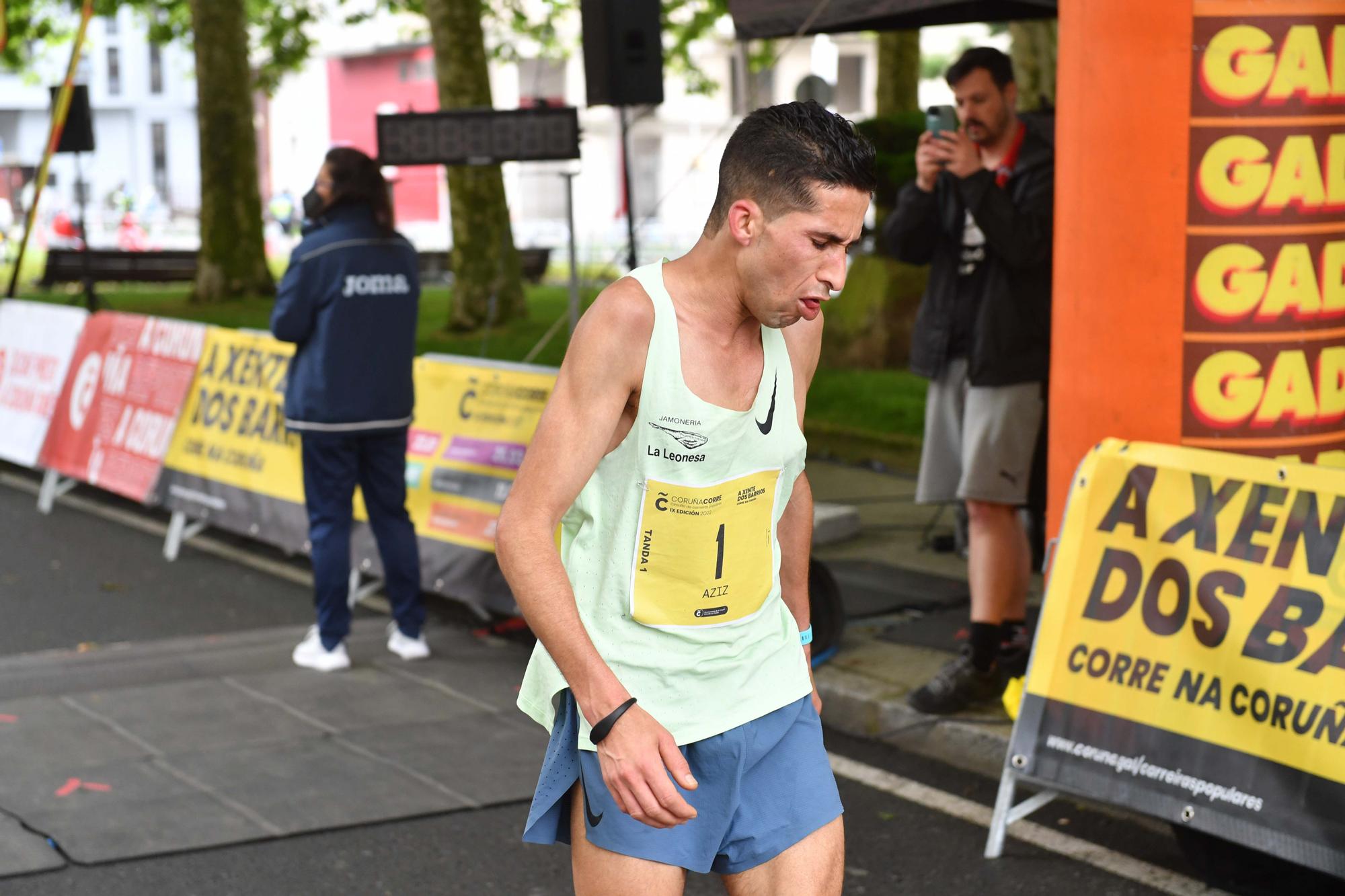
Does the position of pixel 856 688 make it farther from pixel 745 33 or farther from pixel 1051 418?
pixel 745 33

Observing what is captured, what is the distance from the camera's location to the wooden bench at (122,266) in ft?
85.4

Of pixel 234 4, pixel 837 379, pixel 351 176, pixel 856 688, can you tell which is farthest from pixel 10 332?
pixel 234 4

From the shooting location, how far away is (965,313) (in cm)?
603

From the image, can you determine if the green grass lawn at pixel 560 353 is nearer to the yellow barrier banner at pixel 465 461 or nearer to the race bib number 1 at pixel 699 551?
the yellow barrier banner at pixel 465 461

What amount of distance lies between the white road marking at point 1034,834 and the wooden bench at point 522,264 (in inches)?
903

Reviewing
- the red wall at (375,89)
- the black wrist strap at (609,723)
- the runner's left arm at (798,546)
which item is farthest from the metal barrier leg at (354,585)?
the red wall at (375,89)

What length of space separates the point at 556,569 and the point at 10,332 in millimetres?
9643

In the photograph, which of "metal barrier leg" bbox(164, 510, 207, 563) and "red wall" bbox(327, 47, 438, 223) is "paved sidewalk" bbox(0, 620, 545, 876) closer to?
"metal barrier leg" bbox(164, 510, 207, 563)

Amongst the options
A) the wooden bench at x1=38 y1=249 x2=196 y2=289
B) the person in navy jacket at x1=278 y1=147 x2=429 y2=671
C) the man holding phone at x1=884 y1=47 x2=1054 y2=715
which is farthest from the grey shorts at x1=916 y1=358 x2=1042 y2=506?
the wooden bench at x1=38 y1=249 x2=196 y2=289

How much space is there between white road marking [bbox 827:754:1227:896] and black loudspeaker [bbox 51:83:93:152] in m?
10.8

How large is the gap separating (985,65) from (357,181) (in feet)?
8.23

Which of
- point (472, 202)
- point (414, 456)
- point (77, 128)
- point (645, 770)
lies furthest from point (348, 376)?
point (472, 202)

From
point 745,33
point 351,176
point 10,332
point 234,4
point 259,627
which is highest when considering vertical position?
point 234,4

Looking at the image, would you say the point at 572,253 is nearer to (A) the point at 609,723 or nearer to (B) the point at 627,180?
(B) the point at 627,180
